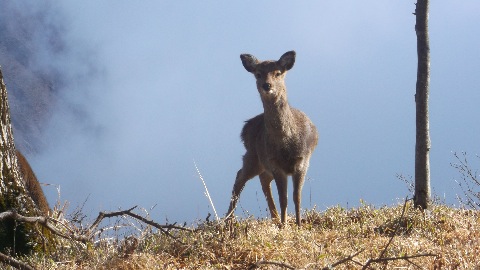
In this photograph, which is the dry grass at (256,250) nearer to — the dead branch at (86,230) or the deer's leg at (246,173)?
the dead branch at (86,230)

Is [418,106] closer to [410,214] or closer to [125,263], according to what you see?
[410,214]

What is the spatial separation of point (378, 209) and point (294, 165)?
4.54ft

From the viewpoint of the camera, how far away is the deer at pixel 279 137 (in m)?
8.94

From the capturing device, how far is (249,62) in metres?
9.51

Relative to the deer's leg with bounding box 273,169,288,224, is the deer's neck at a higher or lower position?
higher

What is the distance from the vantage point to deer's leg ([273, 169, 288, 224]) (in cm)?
880

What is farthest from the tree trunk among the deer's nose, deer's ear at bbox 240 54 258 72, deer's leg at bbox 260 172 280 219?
deer's leg at bbox 260 172 280 219

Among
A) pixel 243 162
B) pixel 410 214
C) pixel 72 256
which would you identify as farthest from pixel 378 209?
pixel 72 256

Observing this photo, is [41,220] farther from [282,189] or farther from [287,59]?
[287,59]

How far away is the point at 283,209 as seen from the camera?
8.79 metres

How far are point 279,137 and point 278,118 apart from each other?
26cm

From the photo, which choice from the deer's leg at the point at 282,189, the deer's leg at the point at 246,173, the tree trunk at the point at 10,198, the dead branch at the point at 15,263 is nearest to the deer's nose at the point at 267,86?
the deer's leg at the point at 282,189

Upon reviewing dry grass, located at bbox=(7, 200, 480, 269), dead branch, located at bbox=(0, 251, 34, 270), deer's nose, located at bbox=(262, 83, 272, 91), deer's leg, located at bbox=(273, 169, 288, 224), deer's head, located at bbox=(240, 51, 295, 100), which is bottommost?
dead branch, located at bbox=(0, 251, 34, 270)

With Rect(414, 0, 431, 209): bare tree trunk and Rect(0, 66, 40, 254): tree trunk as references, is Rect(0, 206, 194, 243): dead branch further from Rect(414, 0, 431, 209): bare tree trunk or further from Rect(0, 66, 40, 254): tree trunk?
Rect(414, 0, 431, 209): bare tree trunk
